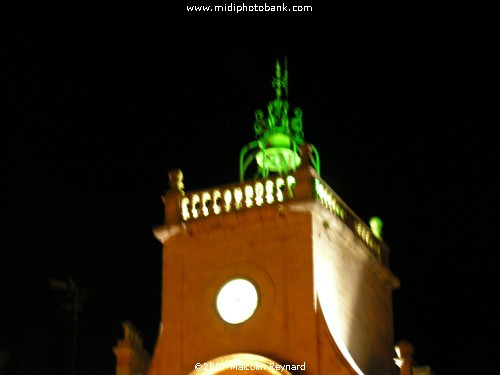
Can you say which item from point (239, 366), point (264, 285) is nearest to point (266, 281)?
point (264, 285)

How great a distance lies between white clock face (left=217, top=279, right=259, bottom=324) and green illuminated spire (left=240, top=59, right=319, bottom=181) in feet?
8.27

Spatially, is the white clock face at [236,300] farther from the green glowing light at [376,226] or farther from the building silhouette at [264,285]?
the green glowing light at [376,226]

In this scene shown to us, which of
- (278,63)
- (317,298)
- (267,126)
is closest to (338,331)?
(317,298)

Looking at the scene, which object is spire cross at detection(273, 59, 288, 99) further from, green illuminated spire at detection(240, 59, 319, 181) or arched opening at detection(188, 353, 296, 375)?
arched opening at detection(188, 353, 296, 375)

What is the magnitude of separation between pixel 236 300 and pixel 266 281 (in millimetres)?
740

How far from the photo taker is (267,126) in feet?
80.9

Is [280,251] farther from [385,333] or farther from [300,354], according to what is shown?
[385,333]

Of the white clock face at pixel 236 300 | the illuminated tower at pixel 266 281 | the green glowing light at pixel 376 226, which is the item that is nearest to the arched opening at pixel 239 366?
the illuminated tower at pixel 266 281

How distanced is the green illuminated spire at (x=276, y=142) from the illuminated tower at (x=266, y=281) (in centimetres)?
27

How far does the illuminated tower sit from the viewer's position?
2175cm

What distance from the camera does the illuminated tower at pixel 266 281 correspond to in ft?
71.4

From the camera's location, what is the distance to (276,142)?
2438 cm

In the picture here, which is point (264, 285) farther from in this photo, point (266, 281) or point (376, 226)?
point (376, 226)

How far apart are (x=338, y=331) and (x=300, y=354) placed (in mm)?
1149
